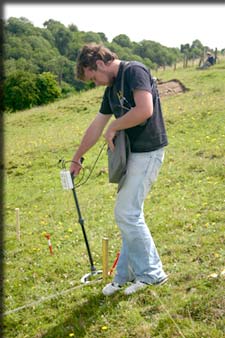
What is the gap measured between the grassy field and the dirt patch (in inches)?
274

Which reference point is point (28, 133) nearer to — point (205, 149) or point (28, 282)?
point (205, 149)

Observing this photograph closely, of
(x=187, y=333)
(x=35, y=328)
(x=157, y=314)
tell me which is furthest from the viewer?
(x=35, y=328)

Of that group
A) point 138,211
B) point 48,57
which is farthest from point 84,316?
point 48,57

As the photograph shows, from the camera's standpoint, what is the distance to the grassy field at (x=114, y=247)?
12.7 feet

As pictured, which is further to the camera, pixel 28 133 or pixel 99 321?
pixel 28 133

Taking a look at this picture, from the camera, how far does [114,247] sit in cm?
602

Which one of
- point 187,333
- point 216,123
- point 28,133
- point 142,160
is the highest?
point 142,160

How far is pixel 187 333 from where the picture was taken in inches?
137

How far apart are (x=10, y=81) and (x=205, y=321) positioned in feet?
170

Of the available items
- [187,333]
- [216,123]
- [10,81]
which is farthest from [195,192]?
[10,81]

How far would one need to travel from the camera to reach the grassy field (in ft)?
12.7

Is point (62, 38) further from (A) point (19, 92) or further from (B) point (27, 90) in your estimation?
(A) point (19, 92)

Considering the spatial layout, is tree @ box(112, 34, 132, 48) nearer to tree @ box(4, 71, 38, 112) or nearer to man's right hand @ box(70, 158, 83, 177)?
tree @ box(4, 71, 38, 112)

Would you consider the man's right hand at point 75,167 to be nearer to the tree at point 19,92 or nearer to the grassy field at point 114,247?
the grassy field at point 114,247
